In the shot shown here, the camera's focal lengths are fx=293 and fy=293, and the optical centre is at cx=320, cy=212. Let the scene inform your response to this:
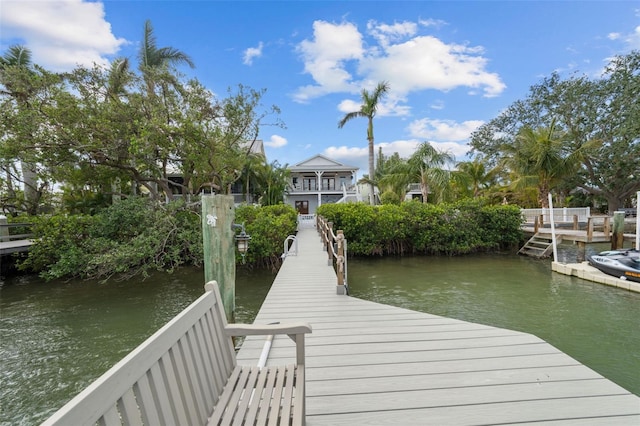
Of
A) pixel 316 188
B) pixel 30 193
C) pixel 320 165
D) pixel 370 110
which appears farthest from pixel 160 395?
pixel 316 188

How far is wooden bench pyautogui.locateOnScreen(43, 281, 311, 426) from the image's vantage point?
0.92 m

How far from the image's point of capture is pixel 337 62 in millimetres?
18172

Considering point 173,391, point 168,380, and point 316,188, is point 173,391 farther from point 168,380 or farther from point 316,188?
point 316,188

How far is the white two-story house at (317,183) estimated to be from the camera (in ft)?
92.2

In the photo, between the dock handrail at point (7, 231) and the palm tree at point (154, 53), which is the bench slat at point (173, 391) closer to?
the dock handrail at point (7, 231)

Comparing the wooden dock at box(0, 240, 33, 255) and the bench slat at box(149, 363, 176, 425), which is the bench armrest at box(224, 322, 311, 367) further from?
the wooden dock at box(0, 240, 33, 255)

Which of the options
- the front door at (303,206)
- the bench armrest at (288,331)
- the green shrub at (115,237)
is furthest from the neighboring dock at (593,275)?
the front door at (303,206)

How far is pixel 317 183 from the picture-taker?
29297mm

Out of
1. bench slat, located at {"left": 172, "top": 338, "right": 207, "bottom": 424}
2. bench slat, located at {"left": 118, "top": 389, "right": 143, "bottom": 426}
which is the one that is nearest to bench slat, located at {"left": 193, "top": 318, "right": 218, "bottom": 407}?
bench slat, located at {"left": 172, "top": 338, "right": 207, "bottom": 424}

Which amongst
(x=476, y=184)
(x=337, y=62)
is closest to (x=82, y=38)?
(x=337, y=62)

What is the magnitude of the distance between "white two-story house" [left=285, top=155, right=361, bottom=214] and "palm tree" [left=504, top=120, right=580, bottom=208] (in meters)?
13.2

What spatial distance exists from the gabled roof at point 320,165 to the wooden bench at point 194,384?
2651cm

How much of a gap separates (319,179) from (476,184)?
13.2 m

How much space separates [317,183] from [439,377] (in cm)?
2716
